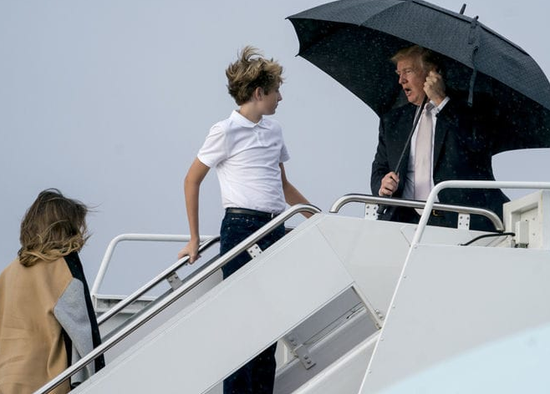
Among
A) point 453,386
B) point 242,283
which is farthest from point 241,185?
point 453,386

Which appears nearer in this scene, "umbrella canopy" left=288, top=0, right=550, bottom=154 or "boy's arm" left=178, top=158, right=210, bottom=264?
"umbrella canopy" left=288, top=0, right=550, bottom=154

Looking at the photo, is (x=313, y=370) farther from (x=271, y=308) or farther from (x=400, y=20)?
(x=400, y=20)

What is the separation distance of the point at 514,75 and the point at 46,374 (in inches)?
93.7

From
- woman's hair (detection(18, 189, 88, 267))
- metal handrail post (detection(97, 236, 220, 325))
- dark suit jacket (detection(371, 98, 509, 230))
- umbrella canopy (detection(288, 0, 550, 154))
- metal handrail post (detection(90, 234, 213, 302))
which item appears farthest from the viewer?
metal handrail post (detection(90, 234, 213, 302))

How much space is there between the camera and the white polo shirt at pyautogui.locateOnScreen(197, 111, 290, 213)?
510 centimetres

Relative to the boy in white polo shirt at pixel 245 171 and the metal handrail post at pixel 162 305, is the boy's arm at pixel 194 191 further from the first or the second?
the metal handrail post at pixel 162 305

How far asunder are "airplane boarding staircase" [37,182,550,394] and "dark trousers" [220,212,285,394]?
0.40 metres

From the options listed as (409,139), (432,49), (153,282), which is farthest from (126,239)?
(432,49)

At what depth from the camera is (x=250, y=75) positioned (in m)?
5.13

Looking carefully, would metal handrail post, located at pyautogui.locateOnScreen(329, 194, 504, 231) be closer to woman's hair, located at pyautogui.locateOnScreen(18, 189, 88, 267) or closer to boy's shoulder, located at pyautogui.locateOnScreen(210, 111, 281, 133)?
boy's shoulder, located at pyautogui.locateOnScreen(210, 111, 281, 133)

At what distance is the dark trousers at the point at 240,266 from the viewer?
504 centimetres

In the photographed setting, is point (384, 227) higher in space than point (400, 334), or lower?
higher

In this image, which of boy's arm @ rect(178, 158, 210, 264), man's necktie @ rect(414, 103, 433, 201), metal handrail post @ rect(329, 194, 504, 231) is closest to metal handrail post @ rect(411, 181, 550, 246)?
metal handrail post @ rect(329, 194, 504, 231)

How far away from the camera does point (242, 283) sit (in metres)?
4.55
